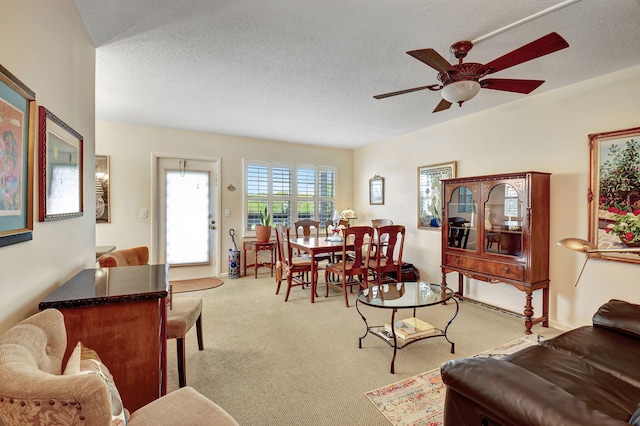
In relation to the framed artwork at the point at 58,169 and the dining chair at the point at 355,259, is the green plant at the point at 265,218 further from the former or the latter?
the framed artwork at the point at 58,169

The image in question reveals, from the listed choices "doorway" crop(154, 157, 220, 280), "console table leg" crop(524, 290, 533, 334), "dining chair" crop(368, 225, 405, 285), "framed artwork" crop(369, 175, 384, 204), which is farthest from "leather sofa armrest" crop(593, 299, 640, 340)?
"doorway" crop(154, 157, 220, 280)

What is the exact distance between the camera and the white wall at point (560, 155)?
271 cm

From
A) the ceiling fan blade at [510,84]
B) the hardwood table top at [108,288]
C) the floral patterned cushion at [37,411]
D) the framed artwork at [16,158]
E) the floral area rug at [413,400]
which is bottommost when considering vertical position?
the floral area rug at [413,400]

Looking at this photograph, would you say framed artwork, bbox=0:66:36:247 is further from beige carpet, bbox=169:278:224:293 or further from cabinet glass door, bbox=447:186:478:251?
cabinet glass door, bbox=447:186:478:251

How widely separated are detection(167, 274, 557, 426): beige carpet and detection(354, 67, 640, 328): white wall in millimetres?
443

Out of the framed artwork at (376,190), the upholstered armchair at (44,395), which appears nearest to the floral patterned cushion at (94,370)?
the upholstered armchair at (44,395)

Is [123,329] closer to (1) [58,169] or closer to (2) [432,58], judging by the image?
(1) [58,169]

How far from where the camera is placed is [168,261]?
4.83m

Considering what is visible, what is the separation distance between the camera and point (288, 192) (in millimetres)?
5719

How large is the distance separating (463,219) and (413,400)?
2396 millimetres

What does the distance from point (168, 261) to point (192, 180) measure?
1377 mm

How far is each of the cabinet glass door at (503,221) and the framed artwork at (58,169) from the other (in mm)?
3744

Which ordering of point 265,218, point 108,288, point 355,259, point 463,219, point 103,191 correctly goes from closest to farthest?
point 108,288 → point 463,219 → point 355,259 → point 103,191 → point 265,218

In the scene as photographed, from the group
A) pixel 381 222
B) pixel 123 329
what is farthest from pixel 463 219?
pixel 123 329
